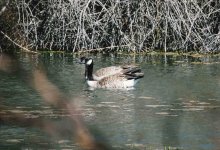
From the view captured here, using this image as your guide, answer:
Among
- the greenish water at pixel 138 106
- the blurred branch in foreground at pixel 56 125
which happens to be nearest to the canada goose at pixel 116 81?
the greenish water at pixel 138 106

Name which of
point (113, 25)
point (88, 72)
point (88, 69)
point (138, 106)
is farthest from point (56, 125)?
point (113, 25)

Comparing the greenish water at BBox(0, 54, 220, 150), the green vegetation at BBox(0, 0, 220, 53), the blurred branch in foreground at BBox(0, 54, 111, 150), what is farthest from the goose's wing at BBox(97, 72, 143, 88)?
the green vegetation at BBox(0, 0, 220, 53)

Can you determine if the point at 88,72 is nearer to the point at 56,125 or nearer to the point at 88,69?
the point at 88,69

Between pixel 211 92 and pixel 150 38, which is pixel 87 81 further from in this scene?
pixel 150 38

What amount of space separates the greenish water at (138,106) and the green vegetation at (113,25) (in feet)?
5.37

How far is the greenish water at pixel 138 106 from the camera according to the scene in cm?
861

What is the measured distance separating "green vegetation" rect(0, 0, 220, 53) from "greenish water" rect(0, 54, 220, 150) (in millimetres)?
1635

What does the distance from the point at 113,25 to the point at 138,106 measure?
7449mm

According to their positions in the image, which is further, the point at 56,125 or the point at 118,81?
the point at 118,81

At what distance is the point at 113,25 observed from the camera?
18156mm

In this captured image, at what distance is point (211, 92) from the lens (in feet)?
39.7

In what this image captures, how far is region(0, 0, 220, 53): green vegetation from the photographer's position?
58.0 ft

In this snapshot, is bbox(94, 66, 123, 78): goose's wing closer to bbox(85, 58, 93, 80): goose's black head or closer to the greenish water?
bbox(85, 58, 93, 80): goose's black head

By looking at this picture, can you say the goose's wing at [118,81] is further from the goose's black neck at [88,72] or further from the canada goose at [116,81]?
the goose's black neck at [88,72]
